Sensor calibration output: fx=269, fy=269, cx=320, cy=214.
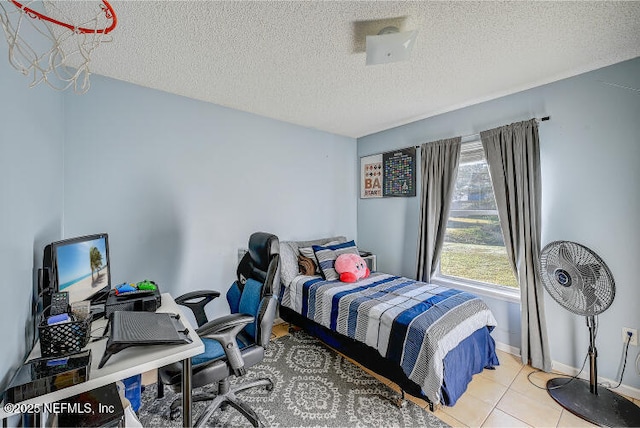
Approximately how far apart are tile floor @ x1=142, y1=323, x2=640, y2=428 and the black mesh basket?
120 centimetres

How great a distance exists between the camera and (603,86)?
78.1 inches

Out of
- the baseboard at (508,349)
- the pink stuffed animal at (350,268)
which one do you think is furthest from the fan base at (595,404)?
the pink stuffed animal at (350,268)

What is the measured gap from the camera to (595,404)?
1.79 m

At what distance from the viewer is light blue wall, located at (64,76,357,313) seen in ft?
6.81

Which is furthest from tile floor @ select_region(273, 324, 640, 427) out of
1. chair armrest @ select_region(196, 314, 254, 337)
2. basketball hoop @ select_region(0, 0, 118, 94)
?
basketball hoop @ select_region(0, 0, 118, 94)

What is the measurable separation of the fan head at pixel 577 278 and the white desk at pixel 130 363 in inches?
92.5

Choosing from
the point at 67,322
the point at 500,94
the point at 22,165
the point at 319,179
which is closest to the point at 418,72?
the point at 500,94

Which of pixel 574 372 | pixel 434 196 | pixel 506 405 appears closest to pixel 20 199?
pixel 506 405

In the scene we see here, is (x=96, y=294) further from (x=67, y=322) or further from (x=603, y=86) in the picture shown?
(x=603, y=86)

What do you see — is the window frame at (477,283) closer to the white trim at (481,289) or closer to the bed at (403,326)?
the white trim at (481,289)

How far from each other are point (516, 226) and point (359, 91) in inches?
71.3

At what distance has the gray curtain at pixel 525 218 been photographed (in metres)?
2.21

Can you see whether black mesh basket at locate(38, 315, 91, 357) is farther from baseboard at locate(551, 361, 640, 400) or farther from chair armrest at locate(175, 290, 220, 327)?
baseboard at locate(551, 361, 640, 400)

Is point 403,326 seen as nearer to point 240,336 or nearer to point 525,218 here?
point 240,336
